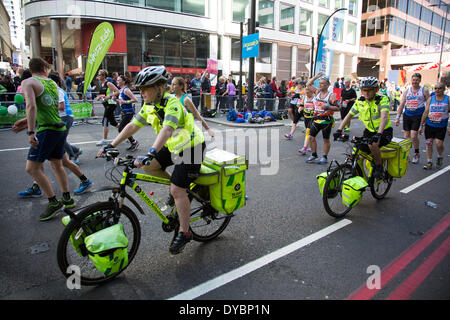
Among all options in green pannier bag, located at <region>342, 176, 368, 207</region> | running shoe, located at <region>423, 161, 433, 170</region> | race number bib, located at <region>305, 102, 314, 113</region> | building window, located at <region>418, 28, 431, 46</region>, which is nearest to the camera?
green pannier bag, located at <region>342, 176, 368, 207</region>

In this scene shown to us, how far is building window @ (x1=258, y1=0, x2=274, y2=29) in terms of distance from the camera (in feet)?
121

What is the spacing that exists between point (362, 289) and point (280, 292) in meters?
0.77

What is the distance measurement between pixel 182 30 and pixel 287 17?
15283 millimetres

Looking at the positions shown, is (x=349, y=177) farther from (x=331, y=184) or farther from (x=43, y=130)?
(x=43, y=130)

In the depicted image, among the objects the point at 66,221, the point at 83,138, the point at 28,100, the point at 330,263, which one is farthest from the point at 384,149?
the point at 83,138

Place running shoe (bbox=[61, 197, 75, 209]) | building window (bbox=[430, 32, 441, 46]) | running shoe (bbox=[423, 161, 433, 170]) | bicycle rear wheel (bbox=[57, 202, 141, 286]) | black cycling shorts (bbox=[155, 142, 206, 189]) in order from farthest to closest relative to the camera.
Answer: building window (bbox=[430, 32, 441, 46]), running shoe (bbox=[423, 161, 433, 170]), running shoe (bbox=[61, 197, 75, 209]), black cycling shorts (bbox=[155, 142, 206, 189]), bicycle rear wheel (bbox=[57, 202, 141, 286])

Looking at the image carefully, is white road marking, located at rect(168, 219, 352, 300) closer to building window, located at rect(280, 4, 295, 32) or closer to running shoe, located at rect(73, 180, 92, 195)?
running shoe, located at rect(73, 180, 92, 195)

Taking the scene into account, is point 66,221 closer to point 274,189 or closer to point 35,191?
point 35,191

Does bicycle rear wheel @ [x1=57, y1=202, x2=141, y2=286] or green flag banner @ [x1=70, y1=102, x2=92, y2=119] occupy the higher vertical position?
green flag banner @ [x1=70, y1=102, x2=92, y2=119]

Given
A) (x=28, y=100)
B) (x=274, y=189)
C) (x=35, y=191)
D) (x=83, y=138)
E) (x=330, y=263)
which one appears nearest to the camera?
(x=330, y=263)

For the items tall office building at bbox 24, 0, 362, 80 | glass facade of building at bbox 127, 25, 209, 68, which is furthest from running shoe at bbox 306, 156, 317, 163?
glass facade of building at bbox 127, 25, 209, 68

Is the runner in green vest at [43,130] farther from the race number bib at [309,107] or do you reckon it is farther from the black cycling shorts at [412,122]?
the black cycling shorts at [412,122]

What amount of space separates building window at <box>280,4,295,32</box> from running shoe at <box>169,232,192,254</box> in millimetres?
39892

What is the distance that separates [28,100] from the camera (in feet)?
13.1
